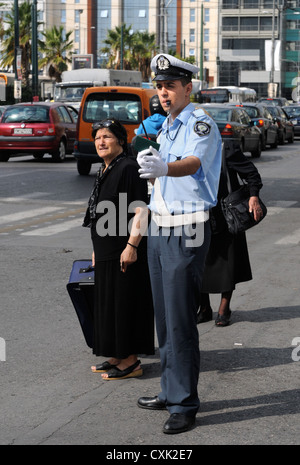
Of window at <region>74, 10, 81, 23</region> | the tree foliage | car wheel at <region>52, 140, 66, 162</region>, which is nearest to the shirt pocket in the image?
car wheel at <region>52, 140, 66, 162</region>

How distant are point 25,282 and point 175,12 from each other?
14842 centimetres

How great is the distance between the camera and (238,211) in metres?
6.82

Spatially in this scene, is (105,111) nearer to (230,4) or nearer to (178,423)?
(178,423)

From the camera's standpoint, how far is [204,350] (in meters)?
6.64

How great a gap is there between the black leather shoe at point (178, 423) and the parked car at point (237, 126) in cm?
1973

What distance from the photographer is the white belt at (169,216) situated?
4812 mm

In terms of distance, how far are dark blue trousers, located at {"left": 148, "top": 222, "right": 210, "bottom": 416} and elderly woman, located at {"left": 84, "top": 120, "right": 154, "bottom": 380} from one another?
0.83 m

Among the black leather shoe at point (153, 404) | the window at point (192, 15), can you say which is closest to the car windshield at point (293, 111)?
the black leather shoe at point (153, 404)

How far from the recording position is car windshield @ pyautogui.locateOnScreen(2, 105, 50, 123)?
24511mm

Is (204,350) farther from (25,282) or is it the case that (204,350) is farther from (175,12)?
(175,12)

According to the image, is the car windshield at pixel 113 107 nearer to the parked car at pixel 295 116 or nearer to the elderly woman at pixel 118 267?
the elderly woman at pixel 118 267

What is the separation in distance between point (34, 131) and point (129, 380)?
1865 cm
